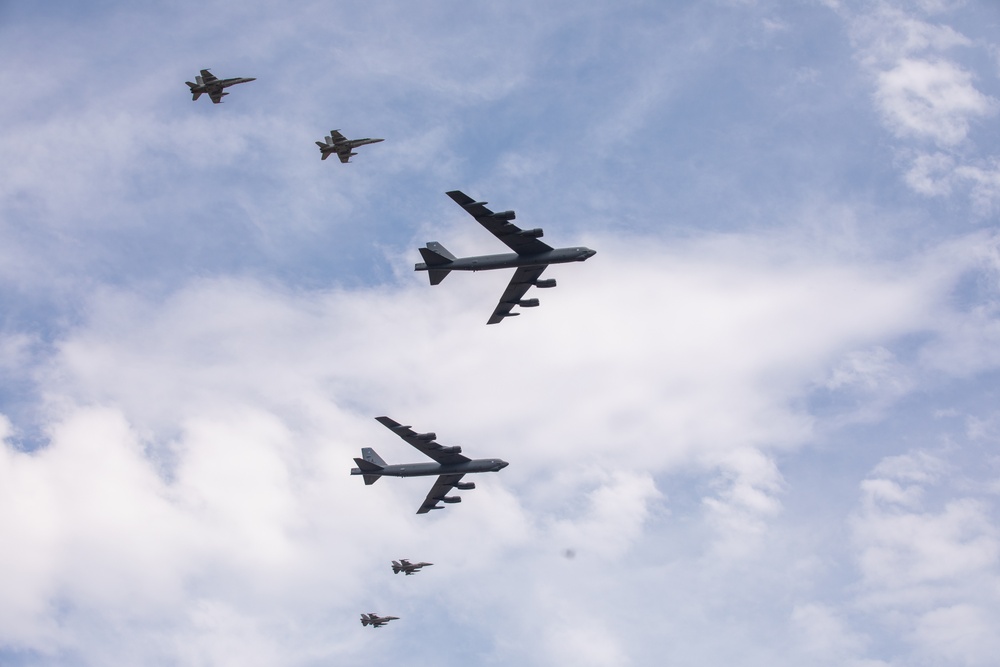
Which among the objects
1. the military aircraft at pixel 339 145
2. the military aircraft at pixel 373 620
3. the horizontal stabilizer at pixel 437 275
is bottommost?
the military aircraft at pixel 373 620

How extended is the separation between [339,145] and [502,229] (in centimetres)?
2016

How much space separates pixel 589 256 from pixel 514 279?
772 cm

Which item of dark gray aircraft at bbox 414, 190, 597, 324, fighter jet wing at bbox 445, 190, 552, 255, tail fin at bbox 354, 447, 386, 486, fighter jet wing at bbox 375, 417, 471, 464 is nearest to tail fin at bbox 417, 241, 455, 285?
dark gray aircraft at bbox 414, 190, 597, 324

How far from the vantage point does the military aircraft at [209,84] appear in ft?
314

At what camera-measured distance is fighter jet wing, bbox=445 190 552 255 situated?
89125mm

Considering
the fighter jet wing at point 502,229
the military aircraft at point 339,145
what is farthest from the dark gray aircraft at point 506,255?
the military aircraft at point 339,145

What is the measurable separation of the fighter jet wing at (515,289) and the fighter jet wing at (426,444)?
13743mm

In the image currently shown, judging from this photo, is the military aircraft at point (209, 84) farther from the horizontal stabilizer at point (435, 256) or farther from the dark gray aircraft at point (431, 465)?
the dark gray aircraft at point (431, 465)

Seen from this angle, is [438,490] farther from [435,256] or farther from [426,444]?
[435,256]

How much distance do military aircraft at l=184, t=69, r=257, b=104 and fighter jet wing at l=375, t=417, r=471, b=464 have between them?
34922mm

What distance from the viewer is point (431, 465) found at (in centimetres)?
10519

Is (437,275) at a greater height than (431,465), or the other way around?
(437,275)

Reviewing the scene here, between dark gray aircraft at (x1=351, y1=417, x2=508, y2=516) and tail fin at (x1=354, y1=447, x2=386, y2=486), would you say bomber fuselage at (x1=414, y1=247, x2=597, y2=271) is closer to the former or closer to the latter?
dark gray aircraft at (x1=351, y1=417, x2=508, y2=516)

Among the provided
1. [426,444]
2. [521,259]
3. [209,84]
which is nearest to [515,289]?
[521,259]
